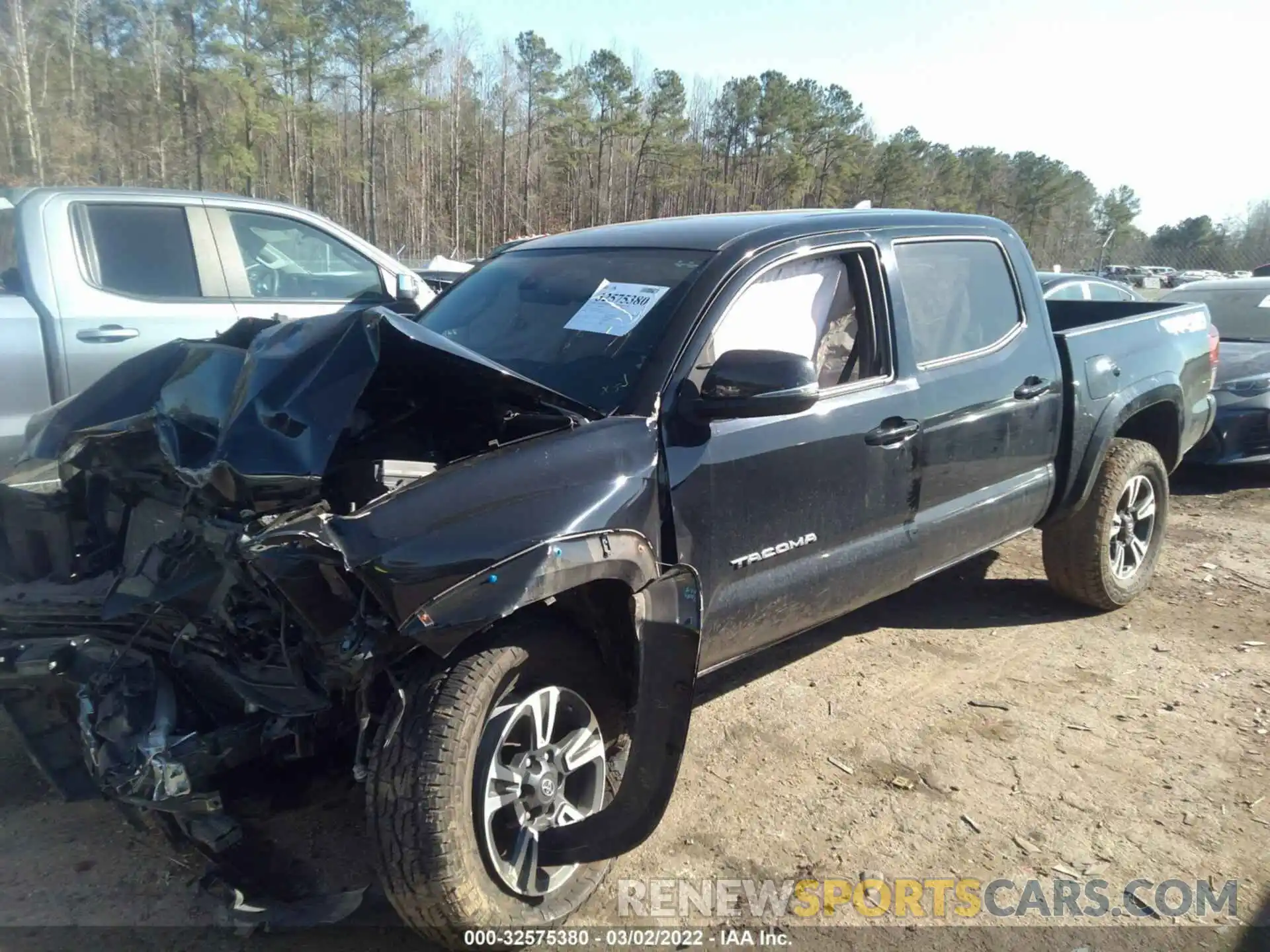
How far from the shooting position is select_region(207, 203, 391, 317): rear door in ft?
18.8

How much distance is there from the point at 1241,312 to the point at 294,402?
928cm

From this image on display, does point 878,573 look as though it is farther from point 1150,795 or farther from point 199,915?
point 199,915

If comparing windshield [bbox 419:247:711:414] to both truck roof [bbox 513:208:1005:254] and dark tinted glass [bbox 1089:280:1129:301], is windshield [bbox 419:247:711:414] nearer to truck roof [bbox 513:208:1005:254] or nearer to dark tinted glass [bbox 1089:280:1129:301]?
truck roof [bbox 513:208:1005:254]

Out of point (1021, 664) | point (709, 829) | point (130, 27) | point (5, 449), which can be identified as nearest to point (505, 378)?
point (709, 829)

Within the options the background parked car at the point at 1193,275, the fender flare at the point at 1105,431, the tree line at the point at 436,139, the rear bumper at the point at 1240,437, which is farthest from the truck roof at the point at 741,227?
the background parked car at the point at 1193,275

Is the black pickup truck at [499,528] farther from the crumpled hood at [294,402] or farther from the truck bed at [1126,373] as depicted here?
the truck bed at [1126,373]

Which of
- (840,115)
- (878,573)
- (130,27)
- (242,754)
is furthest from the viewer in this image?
(840,115)

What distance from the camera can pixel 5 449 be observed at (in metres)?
4.89

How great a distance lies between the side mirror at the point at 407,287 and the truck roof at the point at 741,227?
172 centimetres

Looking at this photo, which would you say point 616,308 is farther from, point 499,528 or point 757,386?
point 499,528

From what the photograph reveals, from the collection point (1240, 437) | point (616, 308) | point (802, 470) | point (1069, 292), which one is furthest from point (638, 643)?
point (1069, 292)

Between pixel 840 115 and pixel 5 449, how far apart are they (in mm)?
45654

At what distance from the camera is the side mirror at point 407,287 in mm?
5535

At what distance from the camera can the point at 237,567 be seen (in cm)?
234
